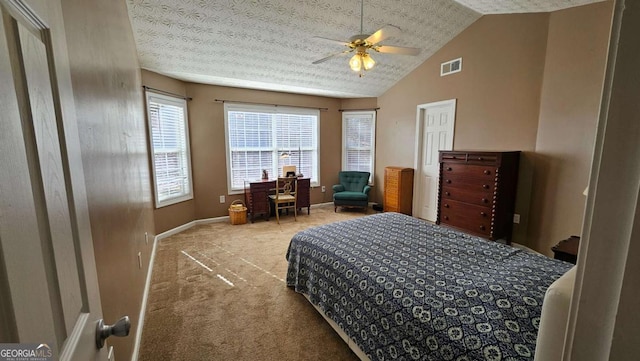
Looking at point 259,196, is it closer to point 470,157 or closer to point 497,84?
point 470,157

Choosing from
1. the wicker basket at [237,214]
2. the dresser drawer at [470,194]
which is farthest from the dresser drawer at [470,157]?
the wicker basket at [237,214]

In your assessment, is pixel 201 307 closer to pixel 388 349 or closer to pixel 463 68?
pixel 388 349

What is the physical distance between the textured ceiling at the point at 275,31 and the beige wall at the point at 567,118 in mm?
302

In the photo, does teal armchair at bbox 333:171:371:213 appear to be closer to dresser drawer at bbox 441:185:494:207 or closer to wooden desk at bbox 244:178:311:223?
wooden desk at bbox 244:178:311:223

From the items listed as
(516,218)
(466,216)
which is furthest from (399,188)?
(516,218)

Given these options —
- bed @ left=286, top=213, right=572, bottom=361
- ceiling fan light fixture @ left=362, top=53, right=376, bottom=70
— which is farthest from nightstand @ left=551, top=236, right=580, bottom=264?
ceiling fan light fixture @ left=362, top=53, right=376, bottom=70

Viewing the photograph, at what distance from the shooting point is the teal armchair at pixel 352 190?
536cm

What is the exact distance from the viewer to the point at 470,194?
3623mm

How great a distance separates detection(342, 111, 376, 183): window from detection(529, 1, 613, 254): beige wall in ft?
10.2

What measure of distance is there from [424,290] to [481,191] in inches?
103

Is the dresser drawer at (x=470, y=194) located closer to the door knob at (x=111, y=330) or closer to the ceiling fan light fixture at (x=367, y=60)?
the ceiling fan light fixture at (x=367, y=60)

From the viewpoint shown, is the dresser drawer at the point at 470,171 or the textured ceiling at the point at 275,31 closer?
the textured ceiling at the point at 275,31

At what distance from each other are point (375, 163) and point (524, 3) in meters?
3.54

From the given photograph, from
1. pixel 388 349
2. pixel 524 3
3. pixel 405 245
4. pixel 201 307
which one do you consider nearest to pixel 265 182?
pixel 201 307
